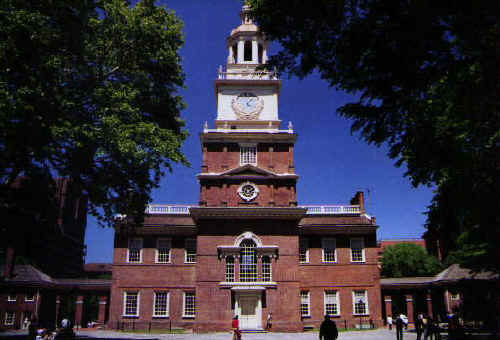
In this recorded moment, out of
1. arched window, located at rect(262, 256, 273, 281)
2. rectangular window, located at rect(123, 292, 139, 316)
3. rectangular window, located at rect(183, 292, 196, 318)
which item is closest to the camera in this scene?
arched window, located at rect(262, 256, 273, 281)

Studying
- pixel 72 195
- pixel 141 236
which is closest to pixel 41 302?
pixel 141 236

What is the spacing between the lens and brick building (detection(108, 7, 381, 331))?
31.3m

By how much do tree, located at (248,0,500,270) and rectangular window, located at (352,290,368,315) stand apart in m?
23.0

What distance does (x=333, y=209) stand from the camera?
37.4 m

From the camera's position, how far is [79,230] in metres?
69.6

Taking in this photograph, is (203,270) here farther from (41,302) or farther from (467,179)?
(467,179)

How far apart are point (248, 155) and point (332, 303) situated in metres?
13.5

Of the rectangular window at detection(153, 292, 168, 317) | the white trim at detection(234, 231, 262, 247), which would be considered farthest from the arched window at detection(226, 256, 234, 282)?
the rectangular window at detection(153, 292, 168, 317)

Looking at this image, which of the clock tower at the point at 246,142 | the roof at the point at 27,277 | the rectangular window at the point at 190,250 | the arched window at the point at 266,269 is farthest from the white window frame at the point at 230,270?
the roof at the point at 27,277

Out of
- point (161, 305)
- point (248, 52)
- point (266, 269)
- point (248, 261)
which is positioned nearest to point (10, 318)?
point (161, 305)

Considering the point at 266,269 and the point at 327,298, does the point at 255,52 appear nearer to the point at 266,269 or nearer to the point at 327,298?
the point at 266,269

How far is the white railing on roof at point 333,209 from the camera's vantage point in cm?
3703

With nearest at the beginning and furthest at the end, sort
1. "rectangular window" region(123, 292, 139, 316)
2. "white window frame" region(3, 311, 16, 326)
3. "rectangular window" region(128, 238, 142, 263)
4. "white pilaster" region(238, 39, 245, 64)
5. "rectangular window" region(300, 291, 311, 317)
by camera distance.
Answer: "rectangular window" region(123, 292, 139, 316), "rectangular window" region(300, 291, 311, 317), "rectangular window" region(128, 238, 142, 263), "white pilaster" region(238, 39, 245, 64), "white window frame" region(3, 311, 16, 326)

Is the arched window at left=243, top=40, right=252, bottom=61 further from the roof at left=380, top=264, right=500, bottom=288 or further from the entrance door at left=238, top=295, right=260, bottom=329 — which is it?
the roof at left=380, top=264, right=500, bottom=288
